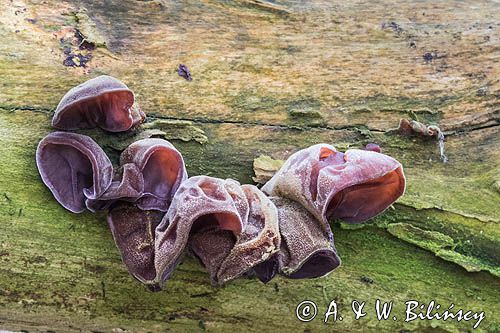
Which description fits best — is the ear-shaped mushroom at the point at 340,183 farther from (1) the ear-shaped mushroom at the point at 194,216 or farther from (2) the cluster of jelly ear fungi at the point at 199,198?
(1) the ear-shaped mushroom at the point at 194,216

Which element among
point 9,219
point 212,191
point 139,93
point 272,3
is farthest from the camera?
point 272,3

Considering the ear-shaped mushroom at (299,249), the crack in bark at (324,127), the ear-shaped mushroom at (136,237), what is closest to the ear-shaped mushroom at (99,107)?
the crack in bark at (324,127)

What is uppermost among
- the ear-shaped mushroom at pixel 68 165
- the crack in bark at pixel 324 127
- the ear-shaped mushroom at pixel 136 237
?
the crack in bark at pixel 324 127

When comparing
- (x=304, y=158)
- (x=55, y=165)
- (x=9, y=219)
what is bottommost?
(x=9, y=219)

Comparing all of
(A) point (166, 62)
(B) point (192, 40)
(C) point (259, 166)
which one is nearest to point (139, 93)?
(A) point (166, 62)

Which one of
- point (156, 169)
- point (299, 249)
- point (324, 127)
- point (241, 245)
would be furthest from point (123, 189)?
point (324, 127)

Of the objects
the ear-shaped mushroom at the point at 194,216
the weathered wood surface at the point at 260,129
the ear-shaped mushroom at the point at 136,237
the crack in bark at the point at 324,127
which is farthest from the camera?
the crack in bark at the point at 324,127

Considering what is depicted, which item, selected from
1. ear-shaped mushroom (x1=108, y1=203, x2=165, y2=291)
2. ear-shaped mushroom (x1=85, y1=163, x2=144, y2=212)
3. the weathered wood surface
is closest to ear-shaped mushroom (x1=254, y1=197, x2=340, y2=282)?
the weathered wood surface

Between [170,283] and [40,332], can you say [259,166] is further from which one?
[40,332]
